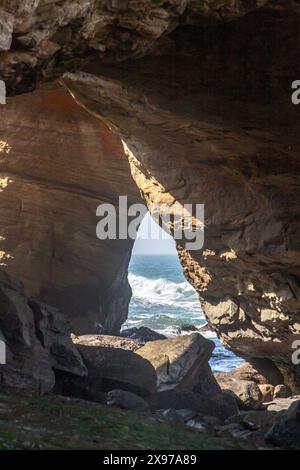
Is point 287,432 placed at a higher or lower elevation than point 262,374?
higher

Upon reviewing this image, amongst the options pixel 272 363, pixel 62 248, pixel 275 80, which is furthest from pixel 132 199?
pixel 275 80

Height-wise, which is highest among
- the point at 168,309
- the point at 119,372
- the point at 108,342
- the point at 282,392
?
the point at 119,372

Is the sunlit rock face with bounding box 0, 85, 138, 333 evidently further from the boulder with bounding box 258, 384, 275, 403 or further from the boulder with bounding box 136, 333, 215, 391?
the boulder with bounding box 258, 384, 275, 403

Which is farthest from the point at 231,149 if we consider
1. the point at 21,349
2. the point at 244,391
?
the point at 244,391

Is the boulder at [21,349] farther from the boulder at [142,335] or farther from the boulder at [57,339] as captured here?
the boulder at [142,335]

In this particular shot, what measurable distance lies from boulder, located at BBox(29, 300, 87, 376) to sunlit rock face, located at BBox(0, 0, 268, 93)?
812cm

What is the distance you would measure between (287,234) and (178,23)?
7.28 meters

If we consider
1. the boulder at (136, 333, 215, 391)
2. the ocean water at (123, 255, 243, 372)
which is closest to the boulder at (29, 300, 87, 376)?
the boulder at (136, 333, 215, 391)

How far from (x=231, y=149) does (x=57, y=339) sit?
24.3 ft

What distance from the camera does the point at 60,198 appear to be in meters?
26.7

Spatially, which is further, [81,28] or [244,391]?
[244,391]

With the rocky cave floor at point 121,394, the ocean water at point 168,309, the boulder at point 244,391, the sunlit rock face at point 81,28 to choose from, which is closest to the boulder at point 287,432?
the rocky cave floor at point 121,394

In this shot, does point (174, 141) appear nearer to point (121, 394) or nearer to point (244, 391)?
point (121, 394)

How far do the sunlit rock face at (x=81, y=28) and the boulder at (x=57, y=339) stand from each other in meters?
8.12
